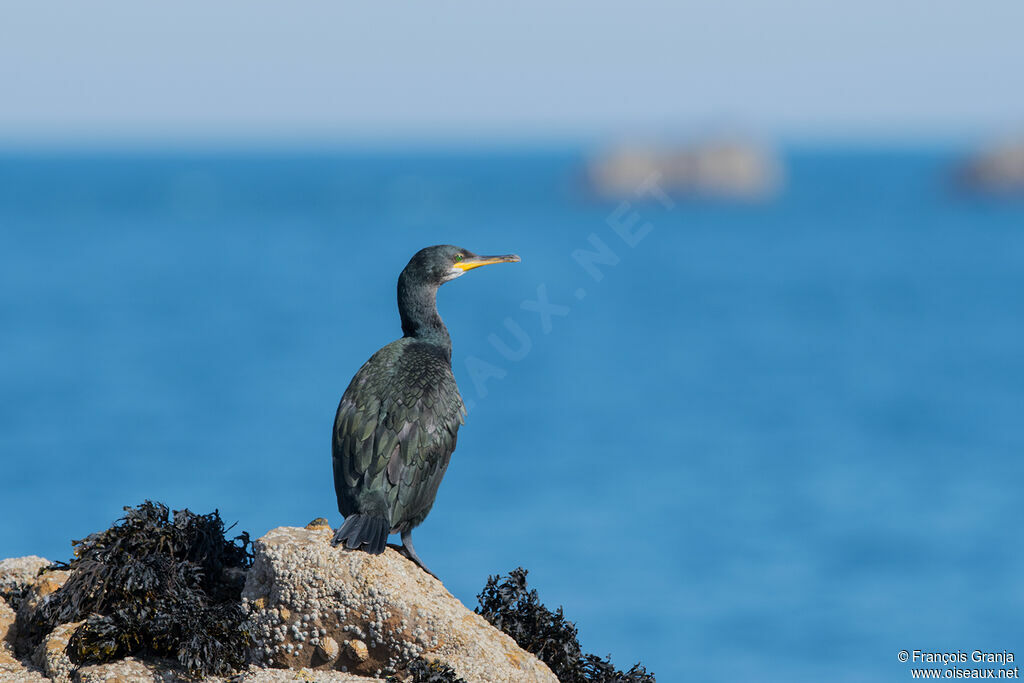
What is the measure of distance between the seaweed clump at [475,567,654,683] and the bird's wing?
821 mm

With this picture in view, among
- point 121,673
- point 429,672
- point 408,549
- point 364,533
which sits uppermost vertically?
point 408,549

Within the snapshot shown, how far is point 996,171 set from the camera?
144250 mm

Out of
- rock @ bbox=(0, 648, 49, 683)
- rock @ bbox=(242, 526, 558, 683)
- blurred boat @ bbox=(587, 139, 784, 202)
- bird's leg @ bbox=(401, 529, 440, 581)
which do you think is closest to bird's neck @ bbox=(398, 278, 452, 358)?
bird's leg @ bbox=(401, 529, 440, 581)

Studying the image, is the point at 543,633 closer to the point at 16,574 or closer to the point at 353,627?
the point at 353,627

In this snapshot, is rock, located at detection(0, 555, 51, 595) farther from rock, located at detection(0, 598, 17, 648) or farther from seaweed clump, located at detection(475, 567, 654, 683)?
seaweed clump, located at detection(475, 567, 654, 683)

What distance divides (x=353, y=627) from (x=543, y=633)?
1518mm

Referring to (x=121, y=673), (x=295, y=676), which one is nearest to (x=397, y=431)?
(x=295, y=676)

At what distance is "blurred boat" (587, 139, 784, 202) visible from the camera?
13062 centimetres

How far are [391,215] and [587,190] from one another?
2344 cm

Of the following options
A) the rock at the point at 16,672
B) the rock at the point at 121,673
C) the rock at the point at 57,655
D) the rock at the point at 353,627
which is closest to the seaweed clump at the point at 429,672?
the rock at the point at 353,627

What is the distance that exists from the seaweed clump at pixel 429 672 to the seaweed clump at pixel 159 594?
37.8 inches

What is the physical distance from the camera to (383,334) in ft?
211

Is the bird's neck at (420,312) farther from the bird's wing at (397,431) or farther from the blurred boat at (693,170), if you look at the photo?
the blurred boat at (693,170)

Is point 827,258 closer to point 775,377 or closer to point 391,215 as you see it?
point 775,377
